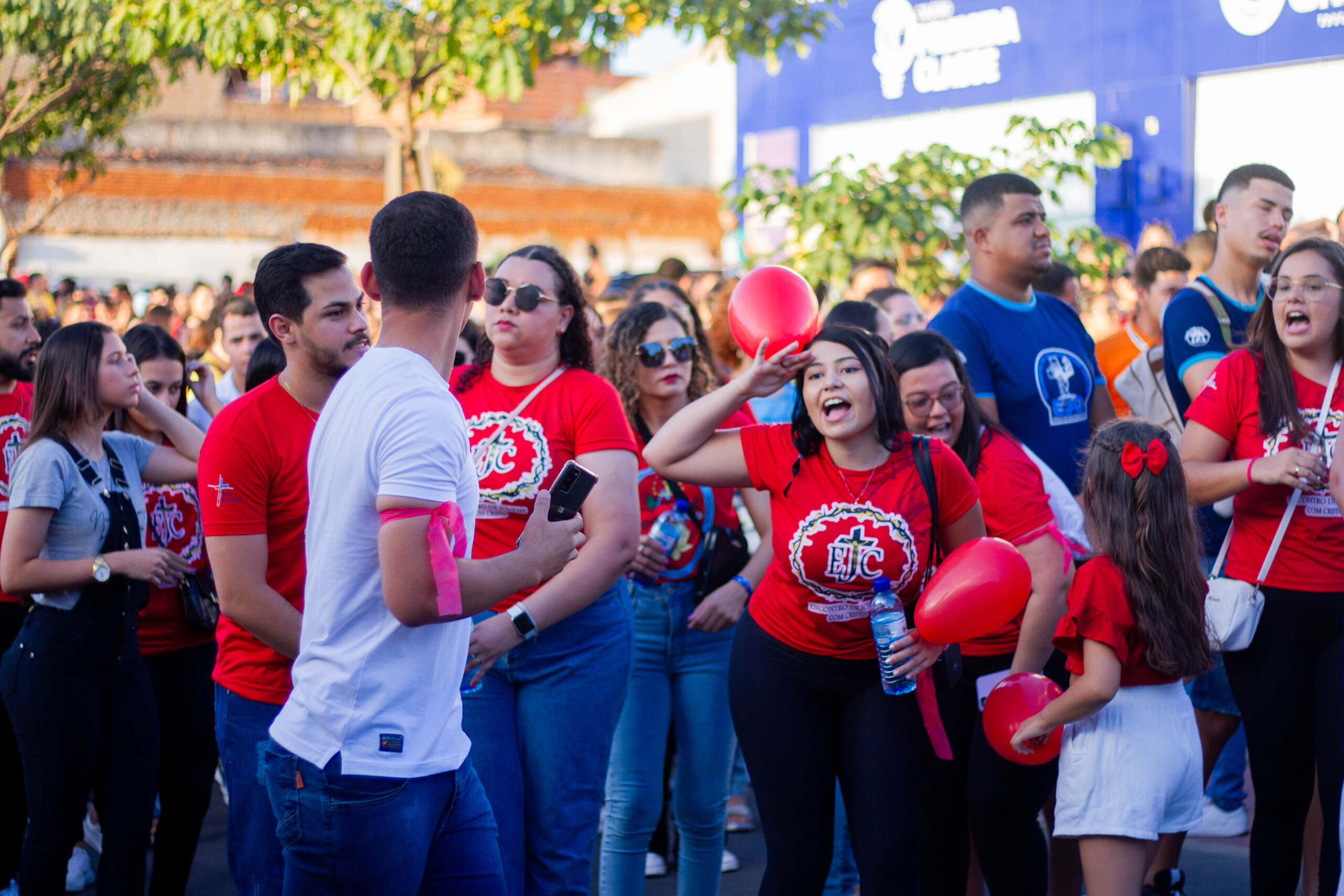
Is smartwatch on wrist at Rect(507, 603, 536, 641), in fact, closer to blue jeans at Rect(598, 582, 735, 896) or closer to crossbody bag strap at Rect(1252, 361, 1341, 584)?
blue jeans at Rect(598, 582, 735, 896)

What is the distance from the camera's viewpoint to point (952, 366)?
12.9 feet

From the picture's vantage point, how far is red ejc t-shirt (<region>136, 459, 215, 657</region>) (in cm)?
434

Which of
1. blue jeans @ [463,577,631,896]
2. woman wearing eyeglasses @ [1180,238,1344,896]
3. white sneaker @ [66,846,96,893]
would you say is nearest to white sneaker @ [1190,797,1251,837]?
woman wearing eyeglasses @ [1180,238,1344,896]

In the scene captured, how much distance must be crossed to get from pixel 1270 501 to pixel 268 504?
2893 millimetres

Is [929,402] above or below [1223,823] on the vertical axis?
above

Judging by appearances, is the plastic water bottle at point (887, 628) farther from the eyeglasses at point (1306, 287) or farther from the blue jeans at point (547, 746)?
the eyeglasses at point (1306, 287)

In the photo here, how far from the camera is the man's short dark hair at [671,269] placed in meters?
7.81

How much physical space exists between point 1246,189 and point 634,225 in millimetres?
18365

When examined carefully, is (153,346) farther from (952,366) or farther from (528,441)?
(952,366)

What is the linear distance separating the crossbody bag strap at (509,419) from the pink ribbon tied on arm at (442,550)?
131cm

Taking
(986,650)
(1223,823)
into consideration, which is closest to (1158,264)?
(1223,823)

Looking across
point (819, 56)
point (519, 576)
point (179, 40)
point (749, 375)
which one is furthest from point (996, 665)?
point (819, 56)

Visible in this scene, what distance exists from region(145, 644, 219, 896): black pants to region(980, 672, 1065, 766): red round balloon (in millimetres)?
2394

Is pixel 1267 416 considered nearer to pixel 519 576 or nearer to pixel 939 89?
pixel 519 576
